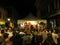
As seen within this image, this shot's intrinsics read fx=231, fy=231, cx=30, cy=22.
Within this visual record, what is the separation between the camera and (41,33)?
13.3 metres

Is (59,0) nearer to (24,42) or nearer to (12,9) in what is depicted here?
(24,42)

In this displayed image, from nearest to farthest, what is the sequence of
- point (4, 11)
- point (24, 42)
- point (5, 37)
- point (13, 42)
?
point (5, 37), point (13, 42), point (24, 42), point (4, 11)

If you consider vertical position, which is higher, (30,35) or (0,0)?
(0,0)

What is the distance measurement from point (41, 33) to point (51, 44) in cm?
123

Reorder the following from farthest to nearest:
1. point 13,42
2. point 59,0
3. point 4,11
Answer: point 4,11, point 59,0, point 13,42

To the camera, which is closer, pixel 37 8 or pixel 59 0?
pixel 59 0

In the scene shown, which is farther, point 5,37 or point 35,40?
point 35,40

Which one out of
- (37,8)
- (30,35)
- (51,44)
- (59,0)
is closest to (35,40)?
(30,35)

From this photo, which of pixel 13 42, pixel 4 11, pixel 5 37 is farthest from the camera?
pixel 4 11

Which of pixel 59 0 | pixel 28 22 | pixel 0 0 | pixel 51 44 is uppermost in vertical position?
pixel 0 0

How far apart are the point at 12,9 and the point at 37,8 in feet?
19.7

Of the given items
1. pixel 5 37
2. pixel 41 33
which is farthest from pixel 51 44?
pixel 5 37

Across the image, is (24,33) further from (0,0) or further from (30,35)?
(0,0)

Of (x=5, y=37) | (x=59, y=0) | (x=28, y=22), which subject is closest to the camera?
(x=5, y=37)
